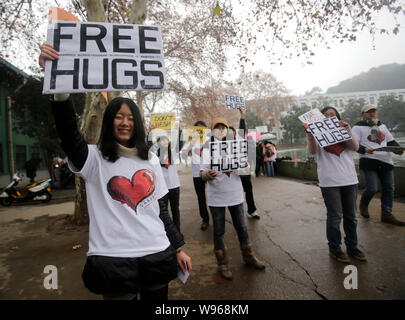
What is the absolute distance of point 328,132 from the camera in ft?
9.86

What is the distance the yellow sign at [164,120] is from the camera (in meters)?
4.86

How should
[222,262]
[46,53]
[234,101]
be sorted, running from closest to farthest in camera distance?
1. [46,53]
2. [222,262]
3. [234,101]

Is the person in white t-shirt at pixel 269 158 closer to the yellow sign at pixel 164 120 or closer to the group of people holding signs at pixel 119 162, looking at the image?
the yellow sign at pixel 164 120

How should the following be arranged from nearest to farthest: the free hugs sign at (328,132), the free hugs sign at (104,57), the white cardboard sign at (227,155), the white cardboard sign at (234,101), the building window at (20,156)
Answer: the free hugs sign at (104,57) < the white cardboard sign at (227,155) < the free hugs sign at (328,132) < the white cardboard sign at (234,101) < the building window at (20,156)

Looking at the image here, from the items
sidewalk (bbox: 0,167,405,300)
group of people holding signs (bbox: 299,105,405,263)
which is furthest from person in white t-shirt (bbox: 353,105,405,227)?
group of people holding signs (bbox: 299,105,405,263)

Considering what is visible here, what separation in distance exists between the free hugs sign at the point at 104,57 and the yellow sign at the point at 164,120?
9.28 feet

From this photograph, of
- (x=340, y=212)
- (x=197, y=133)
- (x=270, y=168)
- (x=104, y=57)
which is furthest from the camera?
(x=270, y=168)

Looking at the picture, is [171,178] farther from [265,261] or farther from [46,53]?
[46,53]

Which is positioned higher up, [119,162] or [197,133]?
[197,133]

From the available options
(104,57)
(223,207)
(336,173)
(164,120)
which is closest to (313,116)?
(336,173)

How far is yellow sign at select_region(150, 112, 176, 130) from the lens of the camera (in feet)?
16.0

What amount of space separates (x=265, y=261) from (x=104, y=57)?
303 cm

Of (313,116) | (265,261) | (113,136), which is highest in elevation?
(313,116)

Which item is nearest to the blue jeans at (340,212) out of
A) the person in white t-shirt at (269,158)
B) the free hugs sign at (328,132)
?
the free hugs sign at (328,132)
